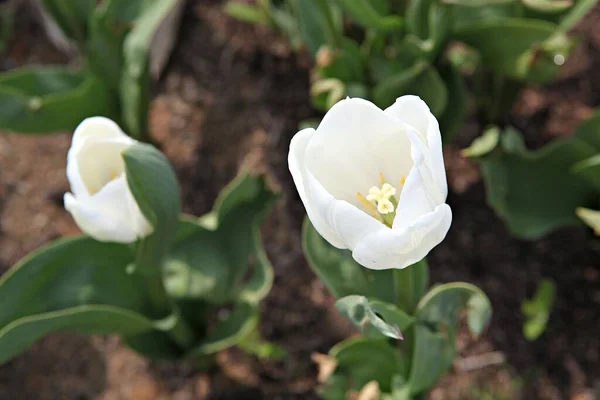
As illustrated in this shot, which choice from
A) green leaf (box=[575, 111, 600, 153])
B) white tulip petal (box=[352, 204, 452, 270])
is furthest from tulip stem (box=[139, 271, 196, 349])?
green leaf (box=[575, 111, 600, 153])

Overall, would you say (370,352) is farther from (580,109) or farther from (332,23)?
(580,109)

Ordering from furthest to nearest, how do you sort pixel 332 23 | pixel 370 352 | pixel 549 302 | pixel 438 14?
pixel 549 302
pixel 332 23
pixel 438 14
pixel 370 352

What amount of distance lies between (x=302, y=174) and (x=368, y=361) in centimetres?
58

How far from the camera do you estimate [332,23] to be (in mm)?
1632

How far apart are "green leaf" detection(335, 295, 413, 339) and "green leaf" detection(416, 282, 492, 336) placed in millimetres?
41

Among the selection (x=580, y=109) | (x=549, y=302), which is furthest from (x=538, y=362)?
(x=580, y=109)

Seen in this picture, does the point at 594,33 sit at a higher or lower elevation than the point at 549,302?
higher

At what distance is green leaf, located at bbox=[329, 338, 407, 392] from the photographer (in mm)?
1339

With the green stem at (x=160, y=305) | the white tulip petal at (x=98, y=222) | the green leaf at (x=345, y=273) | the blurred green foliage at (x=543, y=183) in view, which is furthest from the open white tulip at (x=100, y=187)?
the blurred green foliage at (x=543, y=183)

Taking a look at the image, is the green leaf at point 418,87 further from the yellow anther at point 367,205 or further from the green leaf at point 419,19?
the yellow anther at point 367,205

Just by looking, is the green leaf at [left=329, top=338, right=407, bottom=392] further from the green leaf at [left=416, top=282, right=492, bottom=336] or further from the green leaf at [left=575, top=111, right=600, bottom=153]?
the green leaf at [left=575, top=111, right=600, bottom=153]

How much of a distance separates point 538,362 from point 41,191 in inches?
51.6

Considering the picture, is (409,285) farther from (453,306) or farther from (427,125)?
(427,125)

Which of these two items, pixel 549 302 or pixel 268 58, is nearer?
pixel 549 302
